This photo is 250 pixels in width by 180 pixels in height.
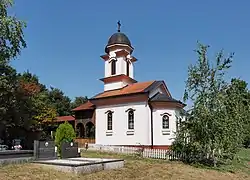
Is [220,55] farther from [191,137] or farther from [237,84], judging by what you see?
[191,137]

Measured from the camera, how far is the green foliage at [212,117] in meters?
20.8

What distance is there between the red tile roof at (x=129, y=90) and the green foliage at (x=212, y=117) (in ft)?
31.2

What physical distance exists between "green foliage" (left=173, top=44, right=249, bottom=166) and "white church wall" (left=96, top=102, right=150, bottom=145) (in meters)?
8.16

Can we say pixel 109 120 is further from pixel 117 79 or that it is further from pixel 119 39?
pixel 119 39

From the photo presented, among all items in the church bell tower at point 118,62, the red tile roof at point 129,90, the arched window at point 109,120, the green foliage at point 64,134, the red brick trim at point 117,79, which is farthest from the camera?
the church bell tower at point 118,62

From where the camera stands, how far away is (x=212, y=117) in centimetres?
2083

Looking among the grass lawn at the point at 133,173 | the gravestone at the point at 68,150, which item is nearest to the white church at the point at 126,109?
the grass lawn at the point at 133,173

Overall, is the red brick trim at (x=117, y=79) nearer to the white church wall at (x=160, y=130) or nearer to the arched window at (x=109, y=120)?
the arched window at (x=109, y=120)

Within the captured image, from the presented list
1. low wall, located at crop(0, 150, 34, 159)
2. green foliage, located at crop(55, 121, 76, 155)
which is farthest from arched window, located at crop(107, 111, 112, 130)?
low wall, located at crop(0, 150, 34, 159)

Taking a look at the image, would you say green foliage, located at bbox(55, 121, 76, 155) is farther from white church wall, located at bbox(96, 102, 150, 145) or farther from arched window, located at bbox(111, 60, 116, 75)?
arched window, located at bbox(111, 60, 116, 75)

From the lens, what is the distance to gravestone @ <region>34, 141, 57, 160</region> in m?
17.1

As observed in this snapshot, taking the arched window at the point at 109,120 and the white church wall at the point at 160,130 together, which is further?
the arched window at the point at 109,120

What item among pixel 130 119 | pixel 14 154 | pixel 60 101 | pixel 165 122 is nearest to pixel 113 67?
pixel 130 119

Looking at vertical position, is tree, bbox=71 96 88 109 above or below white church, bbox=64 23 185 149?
above
